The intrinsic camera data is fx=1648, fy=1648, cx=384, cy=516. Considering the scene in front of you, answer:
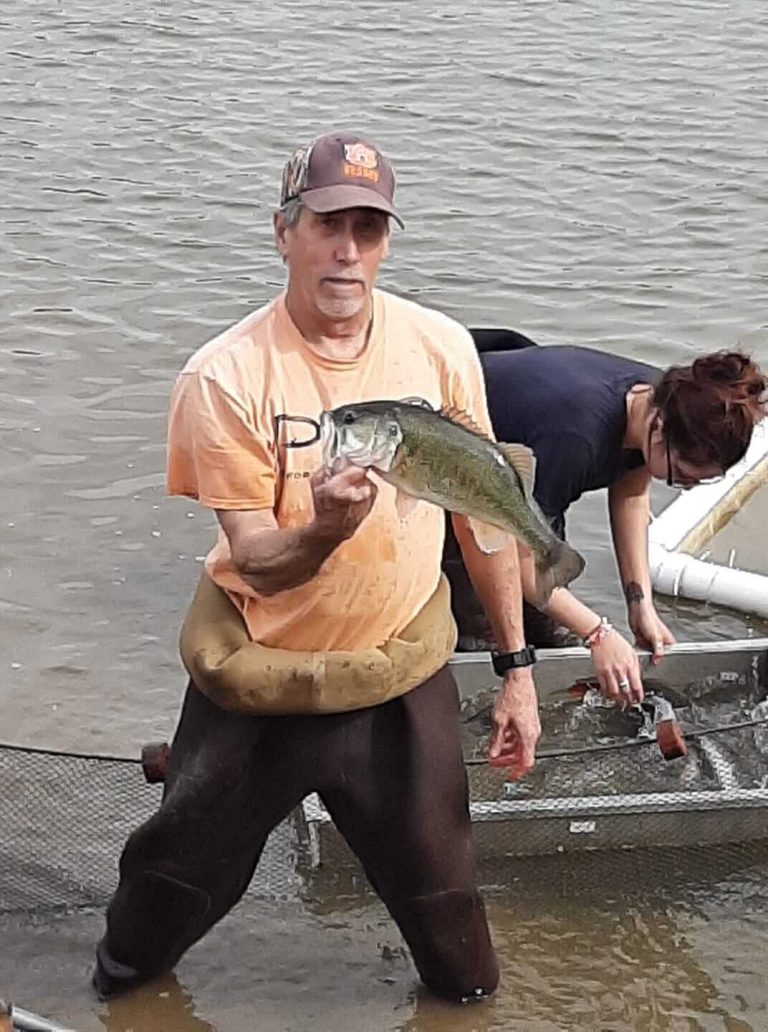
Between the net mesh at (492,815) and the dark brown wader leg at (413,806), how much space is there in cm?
68

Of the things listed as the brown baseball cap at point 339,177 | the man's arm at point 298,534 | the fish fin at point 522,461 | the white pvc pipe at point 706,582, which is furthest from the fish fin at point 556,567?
the white pvc pipe at point 706,582

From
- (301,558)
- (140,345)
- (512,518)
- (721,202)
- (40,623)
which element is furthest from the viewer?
(721,202)

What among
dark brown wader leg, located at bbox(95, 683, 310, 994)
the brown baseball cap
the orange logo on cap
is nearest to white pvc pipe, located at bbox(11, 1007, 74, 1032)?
dark brown wader leg, located at bbox(95, 683, 310, 994)

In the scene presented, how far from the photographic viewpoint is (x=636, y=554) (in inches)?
196

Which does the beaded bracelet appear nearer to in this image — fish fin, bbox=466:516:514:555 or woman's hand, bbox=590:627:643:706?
woman's hand, bbox=590:627:643:706

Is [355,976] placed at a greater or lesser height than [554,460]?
lesser

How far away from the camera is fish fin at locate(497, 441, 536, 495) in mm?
3562

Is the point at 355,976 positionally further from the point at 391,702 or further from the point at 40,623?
the point at 40,623

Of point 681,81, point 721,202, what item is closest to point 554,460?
point 721,202

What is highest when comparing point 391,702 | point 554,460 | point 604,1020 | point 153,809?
point 554,460

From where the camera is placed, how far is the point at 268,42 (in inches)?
607

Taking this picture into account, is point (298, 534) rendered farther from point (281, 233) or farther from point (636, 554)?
point (636, 554)

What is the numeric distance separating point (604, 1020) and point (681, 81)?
439 inches

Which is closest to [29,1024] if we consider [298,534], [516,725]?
[298,534]
